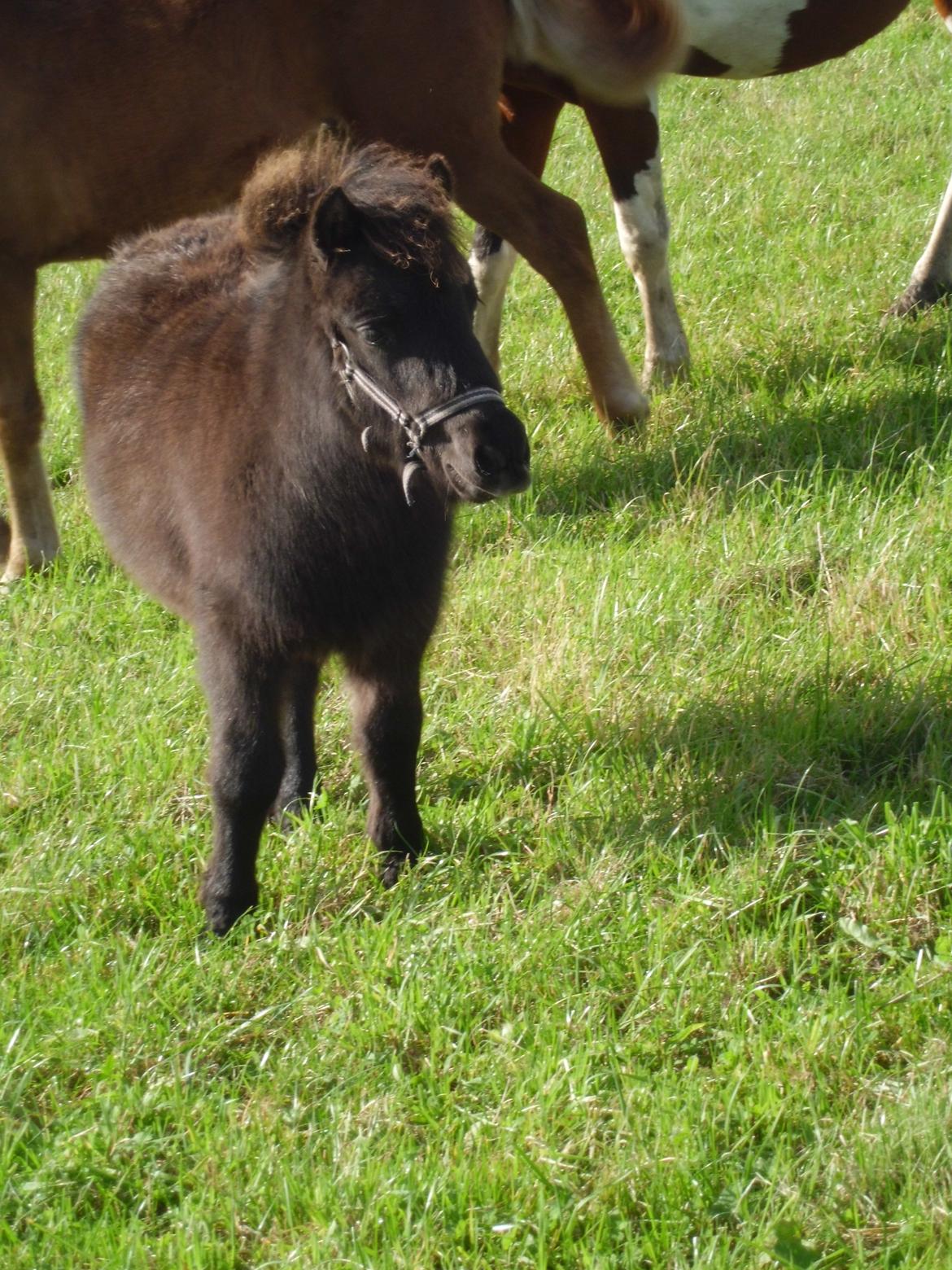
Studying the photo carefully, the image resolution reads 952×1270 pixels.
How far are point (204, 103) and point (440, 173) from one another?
2058 millimetres

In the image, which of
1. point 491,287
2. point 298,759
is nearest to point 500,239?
point 491,287

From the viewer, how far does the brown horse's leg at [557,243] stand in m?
5.20

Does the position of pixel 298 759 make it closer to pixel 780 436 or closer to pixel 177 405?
pixel 177 405

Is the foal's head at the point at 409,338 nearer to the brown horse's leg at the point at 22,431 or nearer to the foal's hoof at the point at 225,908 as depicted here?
the foal's hoof at the point at 225,908

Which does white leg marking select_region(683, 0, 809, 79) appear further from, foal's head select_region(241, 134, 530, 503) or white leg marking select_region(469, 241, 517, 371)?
foal's head select_region(241, 134, 530, 503)

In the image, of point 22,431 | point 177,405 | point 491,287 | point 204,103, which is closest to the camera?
point 177,405

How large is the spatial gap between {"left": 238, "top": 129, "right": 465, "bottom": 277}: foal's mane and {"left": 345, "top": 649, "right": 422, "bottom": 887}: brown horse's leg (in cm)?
95

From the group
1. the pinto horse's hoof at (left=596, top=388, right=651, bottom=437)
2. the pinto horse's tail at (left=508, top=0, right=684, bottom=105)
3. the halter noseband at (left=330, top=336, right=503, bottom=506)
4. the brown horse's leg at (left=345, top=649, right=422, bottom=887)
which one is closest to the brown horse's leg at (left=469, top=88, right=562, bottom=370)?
the pinto horse's tail at (left=508, top=0, right=684, bottom=105)

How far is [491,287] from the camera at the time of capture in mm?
6043

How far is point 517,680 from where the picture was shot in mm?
4160

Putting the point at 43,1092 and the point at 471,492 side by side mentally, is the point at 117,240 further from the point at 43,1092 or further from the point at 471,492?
the point at 43,1092

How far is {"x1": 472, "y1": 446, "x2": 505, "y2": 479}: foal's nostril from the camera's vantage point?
285 centimetres

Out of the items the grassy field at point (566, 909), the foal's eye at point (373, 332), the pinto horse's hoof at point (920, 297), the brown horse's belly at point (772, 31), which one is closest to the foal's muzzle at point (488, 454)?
the foal's eye at point (373, 332)

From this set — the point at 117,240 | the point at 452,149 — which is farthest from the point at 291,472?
the point at 452,149
